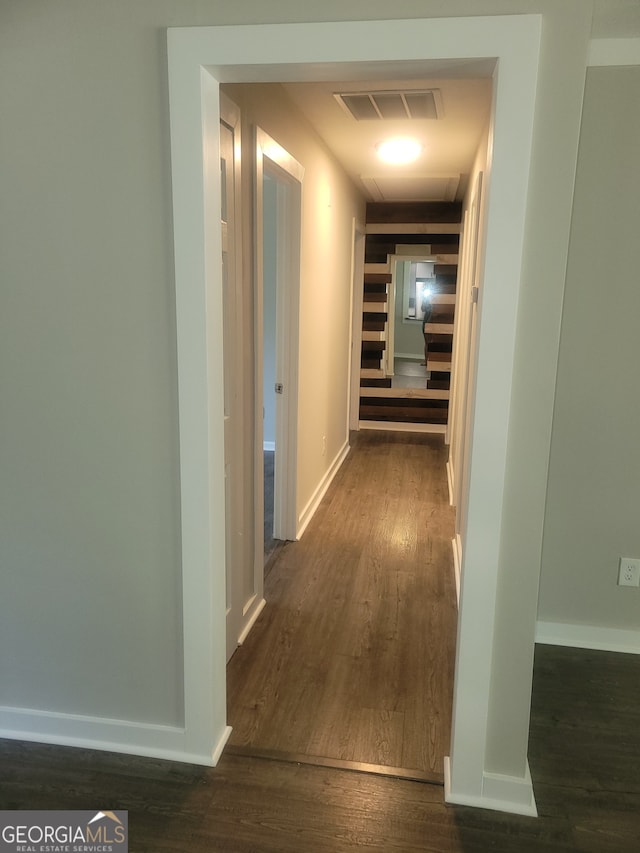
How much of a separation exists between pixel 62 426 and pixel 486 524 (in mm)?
1300

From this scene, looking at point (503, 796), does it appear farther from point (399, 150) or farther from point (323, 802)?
point (399, 150)

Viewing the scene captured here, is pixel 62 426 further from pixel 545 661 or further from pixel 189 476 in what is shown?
pixel 545 661

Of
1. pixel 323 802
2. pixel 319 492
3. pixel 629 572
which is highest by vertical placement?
pixel 629 572

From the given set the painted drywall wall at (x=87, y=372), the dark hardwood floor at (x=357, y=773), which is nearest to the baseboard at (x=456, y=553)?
the dark hardwood floor at (x=357, y=773)

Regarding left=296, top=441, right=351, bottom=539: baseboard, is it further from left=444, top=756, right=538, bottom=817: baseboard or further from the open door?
left=444, top=756, right=538, bottom=817: baseboard

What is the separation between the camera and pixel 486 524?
5.66 feet

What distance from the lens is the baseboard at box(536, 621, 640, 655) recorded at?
8.95 feet

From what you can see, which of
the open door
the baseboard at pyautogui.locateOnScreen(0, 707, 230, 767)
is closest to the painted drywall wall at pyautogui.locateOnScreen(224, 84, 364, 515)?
the open door

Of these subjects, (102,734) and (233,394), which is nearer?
(102,734)

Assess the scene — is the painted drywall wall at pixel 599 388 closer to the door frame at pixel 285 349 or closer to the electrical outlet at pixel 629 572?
the electrical outlet at pixel 629 572

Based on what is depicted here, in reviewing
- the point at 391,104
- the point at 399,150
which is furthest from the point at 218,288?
the point at 399,150

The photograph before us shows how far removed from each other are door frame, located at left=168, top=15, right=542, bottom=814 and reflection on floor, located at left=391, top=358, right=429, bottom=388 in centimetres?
511

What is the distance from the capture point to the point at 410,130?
3.54m

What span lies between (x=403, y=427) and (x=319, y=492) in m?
2.60
